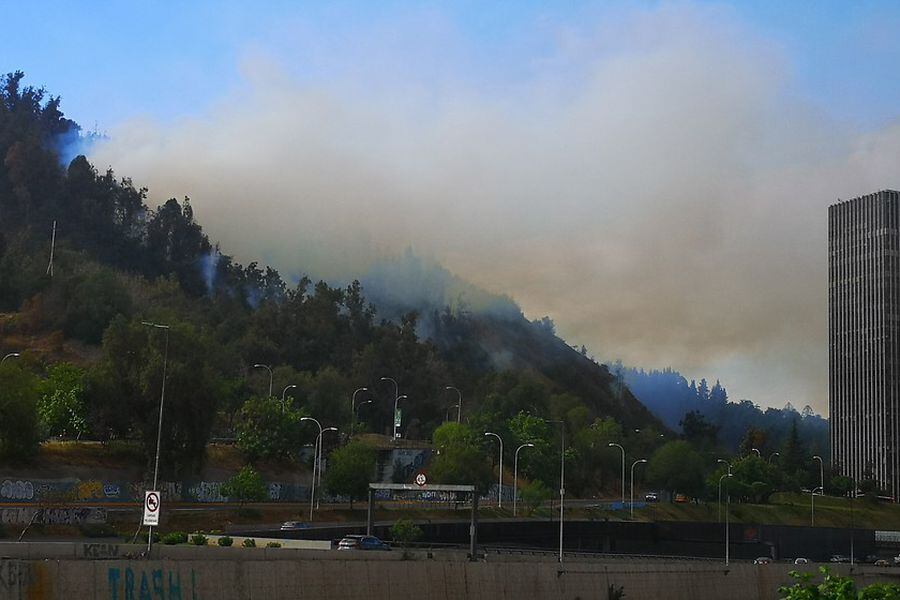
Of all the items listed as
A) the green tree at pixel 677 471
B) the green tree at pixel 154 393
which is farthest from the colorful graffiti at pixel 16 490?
the green tree at pixel 677 471

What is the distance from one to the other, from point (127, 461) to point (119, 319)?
20.4m

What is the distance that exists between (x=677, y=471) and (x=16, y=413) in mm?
120602

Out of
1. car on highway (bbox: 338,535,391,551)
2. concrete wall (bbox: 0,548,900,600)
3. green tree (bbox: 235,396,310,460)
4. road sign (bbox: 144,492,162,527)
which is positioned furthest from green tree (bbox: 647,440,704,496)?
road sign (bbox: 144,492,162,527)

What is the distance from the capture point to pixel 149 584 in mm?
47250

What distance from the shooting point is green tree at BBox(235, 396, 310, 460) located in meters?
135

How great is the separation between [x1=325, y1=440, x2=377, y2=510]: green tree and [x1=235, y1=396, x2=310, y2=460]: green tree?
886 centimetres

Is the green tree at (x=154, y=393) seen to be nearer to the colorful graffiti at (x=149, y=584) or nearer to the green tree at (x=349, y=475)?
the green tree at (x=349, y=475)

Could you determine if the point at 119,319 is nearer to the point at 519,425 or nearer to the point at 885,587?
the point at 519,425

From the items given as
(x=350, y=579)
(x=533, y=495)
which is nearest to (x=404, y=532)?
(x=533, y=495)

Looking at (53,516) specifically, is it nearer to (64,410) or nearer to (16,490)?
(16,490)

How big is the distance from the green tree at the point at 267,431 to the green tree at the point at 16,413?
118 feet

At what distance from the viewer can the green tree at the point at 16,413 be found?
97500mm

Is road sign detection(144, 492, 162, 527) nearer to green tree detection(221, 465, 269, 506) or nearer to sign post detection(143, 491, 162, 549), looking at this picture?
sign post detection(143, 491, 162, 549)

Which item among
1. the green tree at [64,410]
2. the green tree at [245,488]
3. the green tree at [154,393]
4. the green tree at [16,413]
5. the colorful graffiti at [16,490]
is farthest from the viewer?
the green tree at [64,410]
